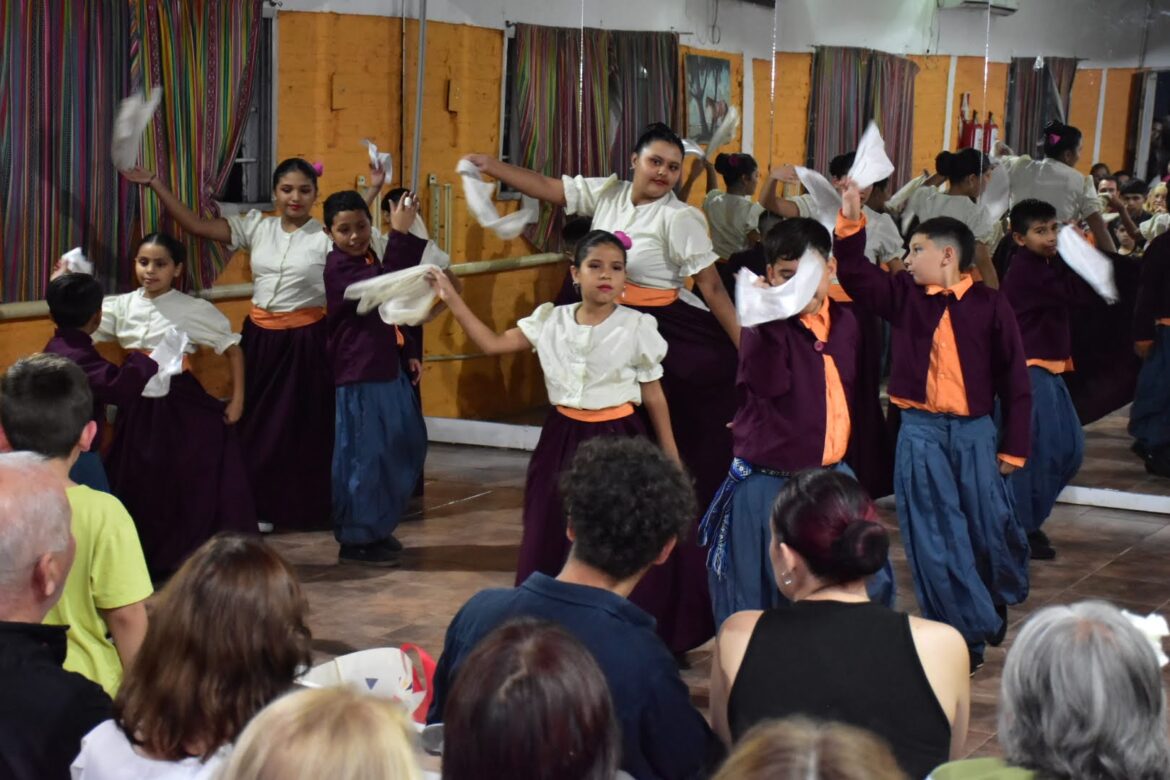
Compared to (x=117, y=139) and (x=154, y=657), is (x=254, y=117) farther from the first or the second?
(x=154, y=657)

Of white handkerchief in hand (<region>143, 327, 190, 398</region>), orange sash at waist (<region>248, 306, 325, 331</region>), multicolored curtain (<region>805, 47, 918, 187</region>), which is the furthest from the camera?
multicolored curtain (<region>805, 47, 918, 187</region>)

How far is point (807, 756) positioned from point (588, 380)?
2.99m

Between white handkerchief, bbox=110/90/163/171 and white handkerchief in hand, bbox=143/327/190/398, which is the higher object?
white handkerchief, bbox=110/90/163/171

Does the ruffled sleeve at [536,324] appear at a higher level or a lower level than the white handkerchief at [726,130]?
lower

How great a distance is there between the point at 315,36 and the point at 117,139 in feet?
5.23

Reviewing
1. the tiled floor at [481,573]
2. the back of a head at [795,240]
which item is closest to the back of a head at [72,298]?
the tiled floor at [481,573]

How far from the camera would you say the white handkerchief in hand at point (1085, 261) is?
580 cm

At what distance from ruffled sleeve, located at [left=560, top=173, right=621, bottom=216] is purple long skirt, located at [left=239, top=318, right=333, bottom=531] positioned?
1364mm

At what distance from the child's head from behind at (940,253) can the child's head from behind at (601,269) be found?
2.80 feet

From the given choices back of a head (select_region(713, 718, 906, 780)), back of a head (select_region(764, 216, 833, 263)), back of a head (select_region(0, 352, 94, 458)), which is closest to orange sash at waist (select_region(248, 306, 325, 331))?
back of a head (select_region(764, 216, 833, 263))

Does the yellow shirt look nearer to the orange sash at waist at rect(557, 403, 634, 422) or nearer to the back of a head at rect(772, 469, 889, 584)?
the back of a head at rect(772, 469, 889, 584)

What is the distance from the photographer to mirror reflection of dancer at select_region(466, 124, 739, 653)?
17.1ft

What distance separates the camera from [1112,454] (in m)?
7.26

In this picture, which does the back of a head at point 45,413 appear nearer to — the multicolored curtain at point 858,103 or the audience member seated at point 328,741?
the audience member seated at point 328,741
